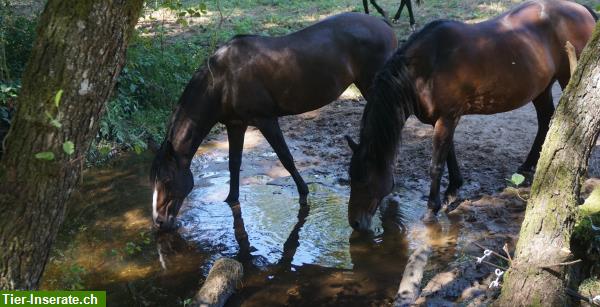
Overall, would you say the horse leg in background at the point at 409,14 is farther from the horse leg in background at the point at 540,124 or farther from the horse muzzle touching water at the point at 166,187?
the horse muzzle touching water at the point at 166,187

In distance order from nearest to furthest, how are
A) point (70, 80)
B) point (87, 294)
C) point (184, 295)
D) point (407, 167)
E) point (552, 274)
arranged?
point (70, 80), point (552, 274), point (87, 294), point (184, 295), point (407, 167)

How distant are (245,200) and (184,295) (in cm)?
186

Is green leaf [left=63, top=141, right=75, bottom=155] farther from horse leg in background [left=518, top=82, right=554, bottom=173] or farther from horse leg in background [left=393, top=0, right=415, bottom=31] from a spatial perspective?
horse leg in background [left=393, top=0, right=415, bottom=31]

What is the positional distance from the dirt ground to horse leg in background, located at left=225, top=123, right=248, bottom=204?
2.57ft

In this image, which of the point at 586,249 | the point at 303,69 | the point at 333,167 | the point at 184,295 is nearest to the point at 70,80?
the point at 184,295

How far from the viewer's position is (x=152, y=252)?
5.18m

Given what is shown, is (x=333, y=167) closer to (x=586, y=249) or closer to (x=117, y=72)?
(x=586, y=249)

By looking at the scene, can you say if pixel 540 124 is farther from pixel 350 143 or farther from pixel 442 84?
pixel 350 143

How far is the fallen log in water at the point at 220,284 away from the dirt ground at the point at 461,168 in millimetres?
1408

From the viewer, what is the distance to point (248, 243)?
535 centimetres

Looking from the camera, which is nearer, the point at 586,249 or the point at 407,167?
the point at 586,249

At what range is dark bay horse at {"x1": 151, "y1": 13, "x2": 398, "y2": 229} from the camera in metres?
5.52

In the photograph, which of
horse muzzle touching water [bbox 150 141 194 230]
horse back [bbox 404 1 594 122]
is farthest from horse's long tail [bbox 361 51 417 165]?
horse muzzle touching water [bbox 150 141 194 230]

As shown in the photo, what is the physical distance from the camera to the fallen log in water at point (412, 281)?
4039 millimetres
